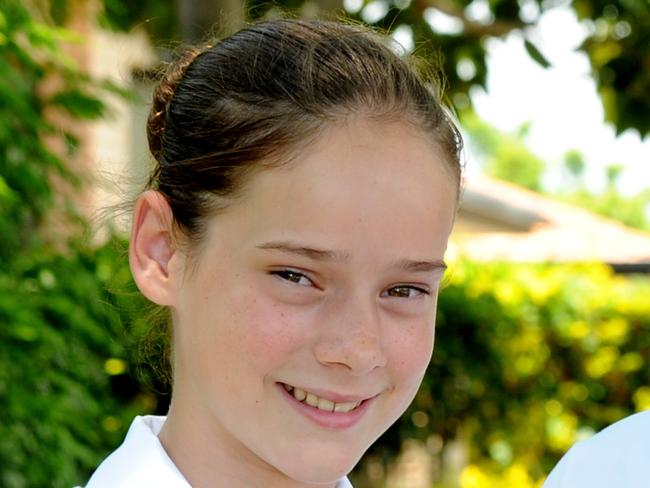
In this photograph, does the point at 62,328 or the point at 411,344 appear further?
the point at 62,328

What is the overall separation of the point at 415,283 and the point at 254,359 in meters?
0.24

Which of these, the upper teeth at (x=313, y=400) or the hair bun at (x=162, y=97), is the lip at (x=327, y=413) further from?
the hair bun at (x=162, y=97)

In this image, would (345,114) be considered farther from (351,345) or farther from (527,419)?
(527,419)

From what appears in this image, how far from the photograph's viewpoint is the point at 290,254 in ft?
5.11

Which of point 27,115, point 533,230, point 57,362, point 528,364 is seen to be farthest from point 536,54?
point 533,230

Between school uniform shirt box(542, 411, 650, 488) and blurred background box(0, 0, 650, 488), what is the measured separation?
508 mm

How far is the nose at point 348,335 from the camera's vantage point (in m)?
1.55

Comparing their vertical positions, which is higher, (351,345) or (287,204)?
(287,204)

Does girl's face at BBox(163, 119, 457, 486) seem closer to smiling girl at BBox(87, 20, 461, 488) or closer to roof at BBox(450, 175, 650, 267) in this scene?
smiling girl at BBox(87, 20, 461, 488)

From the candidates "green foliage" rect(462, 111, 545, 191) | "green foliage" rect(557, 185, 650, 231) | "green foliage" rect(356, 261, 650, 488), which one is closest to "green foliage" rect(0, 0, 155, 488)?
"green foliage" rect(356, 261, 650, 488)

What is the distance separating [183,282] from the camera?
5.53 feet

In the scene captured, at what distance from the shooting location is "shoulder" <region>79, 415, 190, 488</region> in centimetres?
169

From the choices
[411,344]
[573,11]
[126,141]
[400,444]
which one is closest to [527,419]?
[400,444]

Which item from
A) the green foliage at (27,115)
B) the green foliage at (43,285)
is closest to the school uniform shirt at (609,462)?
the green foliage at (43,285)
